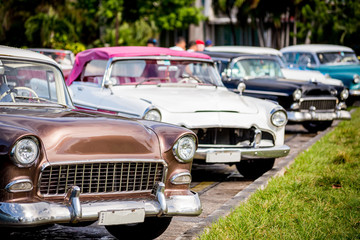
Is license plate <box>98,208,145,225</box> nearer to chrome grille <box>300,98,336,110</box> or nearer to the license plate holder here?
chrome grille <box>300,98,336,110</box>

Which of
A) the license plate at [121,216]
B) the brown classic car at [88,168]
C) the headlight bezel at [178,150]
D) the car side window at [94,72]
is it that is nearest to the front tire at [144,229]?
the brown classic car at [88,168]

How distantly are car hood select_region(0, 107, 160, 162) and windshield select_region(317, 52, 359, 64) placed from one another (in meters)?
14.6

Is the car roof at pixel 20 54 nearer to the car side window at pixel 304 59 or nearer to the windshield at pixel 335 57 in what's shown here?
the car side window at pixel 304 59

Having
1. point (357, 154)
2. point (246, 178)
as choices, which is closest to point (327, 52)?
point (357, 154)

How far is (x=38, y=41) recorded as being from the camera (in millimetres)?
33219

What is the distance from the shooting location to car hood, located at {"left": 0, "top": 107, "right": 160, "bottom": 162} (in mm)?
4754

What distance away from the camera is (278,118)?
8852mm

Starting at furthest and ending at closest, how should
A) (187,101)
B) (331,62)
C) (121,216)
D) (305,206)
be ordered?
(331,62)
(187,101)
(305,206)
(121,216)

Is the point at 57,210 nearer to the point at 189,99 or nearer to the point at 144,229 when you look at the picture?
the point at 144,229

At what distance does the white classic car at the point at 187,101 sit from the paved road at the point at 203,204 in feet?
1.10

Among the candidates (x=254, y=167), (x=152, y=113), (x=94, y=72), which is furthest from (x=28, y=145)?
A: (x=94, y=72)

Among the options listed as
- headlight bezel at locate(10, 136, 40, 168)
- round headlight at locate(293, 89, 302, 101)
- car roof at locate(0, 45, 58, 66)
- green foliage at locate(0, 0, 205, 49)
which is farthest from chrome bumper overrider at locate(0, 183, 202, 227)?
green foliage at locate(0, 0, 205, 49)

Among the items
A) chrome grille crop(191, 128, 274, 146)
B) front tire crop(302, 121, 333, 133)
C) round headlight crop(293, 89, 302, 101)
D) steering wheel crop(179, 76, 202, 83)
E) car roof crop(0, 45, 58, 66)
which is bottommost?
front tire crop(302, 121, 333, 133)

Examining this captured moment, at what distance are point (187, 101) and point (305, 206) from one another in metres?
2.30
